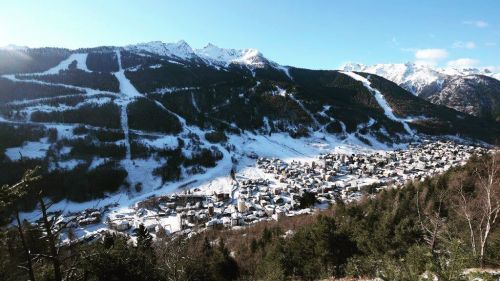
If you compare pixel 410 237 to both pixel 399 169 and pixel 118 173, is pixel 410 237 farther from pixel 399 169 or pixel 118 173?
pixel 118 173

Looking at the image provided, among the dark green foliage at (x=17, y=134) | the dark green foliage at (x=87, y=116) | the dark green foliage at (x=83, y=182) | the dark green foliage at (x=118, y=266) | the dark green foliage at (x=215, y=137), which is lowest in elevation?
the dark green foliage at (x=83, y=182)

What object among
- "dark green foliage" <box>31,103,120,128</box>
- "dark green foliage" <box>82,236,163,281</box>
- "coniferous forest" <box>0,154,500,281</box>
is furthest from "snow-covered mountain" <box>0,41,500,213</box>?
"dark green foliage" <box>82,236,163,281</box>

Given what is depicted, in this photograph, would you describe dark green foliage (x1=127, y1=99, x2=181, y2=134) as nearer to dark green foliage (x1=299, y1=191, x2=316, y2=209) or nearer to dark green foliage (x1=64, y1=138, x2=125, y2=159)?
dark green foliage (x1=64, y1=138, x2=125, y2=159)

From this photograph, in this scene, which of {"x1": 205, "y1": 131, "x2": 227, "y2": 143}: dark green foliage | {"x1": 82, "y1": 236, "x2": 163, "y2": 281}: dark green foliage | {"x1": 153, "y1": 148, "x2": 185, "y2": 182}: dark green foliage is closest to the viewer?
{"x1": 82, "y1": 236, "x2": 163, "y2": 281}: dark green foliage

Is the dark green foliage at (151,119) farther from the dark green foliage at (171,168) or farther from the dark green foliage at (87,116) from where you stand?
the dark green foliage at (171,168)

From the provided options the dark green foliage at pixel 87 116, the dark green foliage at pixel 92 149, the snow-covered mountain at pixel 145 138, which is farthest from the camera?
the dark green foliage at pixel 87 116

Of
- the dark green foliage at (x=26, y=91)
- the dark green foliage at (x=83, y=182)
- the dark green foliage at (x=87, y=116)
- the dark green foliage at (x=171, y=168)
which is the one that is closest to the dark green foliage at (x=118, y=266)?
the dark green foliage at (x=83, y=182)

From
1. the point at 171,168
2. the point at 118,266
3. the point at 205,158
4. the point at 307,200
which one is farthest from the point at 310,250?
the point at 205,158
